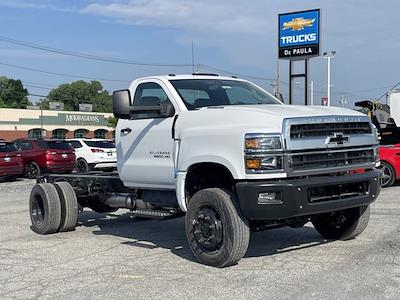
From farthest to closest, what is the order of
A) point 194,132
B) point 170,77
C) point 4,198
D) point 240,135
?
1. point 4,198
2. point 170,77
3. point 194,132
4. point 240,135

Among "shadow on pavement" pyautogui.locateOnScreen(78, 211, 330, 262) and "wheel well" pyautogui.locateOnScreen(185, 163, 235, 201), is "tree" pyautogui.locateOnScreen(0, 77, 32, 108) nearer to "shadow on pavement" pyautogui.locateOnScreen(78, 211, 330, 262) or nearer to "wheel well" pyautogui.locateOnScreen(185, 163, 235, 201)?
"shadow on pavement" pyautogui.locateOnScreen(78, 211, 330, 262)

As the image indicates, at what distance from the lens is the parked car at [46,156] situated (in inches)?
896

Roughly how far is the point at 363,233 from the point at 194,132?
10.6 feet

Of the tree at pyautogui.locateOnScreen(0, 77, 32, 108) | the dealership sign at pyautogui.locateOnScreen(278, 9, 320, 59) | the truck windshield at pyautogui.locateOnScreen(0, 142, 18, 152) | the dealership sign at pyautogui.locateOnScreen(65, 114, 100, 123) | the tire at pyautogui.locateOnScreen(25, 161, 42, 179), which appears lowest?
the tire at pyautogui.locateOnScreen(25, 161, 42, 179)

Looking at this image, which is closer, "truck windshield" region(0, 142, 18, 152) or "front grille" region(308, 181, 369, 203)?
"front grille" region(308, 181, 369, 203)

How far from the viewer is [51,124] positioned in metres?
75.4

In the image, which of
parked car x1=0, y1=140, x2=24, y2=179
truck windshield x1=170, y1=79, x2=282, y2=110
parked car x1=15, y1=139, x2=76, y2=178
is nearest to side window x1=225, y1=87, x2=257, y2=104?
truck windshield x1=170, y1=79, x2=282, y2=110

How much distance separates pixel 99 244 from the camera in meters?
8.41

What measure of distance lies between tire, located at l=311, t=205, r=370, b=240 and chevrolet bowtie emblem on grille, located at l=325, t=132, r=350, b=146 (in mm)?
1330

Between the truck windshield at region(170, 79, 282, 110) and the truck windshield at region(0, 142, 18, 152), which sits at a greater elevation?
the truck windshield at region(170, 79, 282, 110)

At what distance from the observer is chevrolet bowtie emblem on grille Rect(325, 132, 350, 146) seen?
6.53 meters

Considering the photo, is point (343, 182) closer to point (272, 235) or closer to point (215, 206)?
point (215, 206)

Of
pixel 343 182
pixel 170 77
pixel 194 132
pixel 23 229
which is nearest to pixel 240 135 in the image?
pixel 194 132

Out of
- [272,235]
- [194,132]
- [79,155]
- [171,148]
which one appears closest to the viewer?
[194,132]
